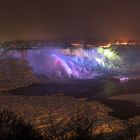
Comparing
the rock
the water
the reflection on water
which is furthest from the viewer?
the reflection on water

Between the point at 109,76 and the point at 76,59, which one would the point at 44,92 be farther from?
the point at 76,59

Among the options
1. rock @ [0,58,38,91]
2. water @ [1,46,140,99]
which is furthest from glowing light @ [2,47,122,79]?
rock @ [0,58,38,91]

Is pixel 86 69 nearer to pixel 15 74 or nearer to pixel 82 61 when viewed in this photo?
pixel 82 61

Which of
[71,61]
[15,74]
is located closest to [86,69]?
[71,61]

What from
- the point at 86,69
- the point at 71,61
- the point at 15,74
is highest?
the point at 71,61

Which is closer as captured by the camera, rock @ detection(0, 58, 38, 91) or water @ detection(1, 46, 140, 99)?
water @ detection(1, 46, 140, 99)

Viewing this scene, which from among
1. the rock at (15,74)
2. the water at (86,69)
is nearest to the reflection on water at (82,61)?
the water at (86,69)

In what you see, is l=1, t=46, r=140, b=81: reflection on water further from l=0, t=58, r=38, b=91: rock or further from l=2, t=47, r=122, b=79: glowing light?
l=0, t=58, r=38, b=91: rock

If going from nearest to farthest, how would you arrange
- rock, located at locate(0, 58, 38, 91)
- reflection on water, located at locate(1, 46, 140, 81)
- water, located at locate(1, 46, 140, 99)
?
1. water, located at locate(1, 46, 140, 99)
2. rock, located at locate(0, 58, 38, 91)
3. reflection on water, located at locate(1, 46, 140, 81)

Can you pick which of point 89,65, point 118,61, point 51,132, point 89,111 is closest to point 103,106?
point 89,111

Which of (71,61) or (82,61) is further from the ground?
(71,61)

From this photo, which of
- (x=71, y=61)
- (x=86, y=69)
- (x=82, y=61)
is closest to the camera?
(x=86, y=69)

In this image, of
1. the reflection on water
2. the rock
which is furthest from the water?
the rock

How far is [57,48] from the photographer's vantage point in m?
47.4
